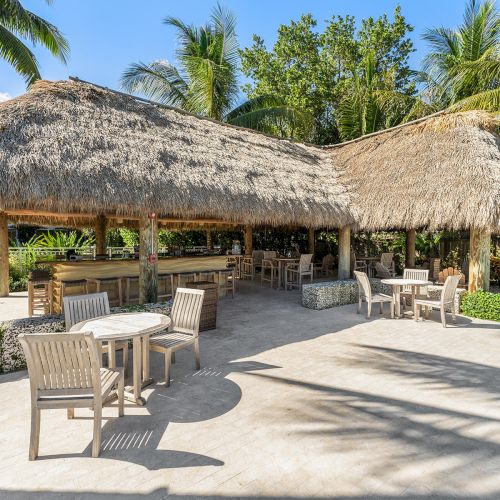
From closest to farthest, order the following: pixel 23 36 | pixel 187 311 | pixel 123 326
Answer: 1. pixel 123 326
2. pixel 187 311
3. pixel 23 36

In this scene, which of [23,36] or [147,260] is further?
[23,36]

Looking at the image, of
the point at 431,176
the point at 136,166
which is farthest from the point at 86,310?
the point at 431,176

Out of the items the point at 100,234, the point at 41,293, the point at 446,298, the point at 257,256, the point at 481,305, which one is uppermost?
the point at 100,234

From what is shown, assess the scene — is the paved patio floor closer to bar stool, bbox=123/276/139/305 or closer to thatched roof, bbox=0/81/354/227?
thatched roof, bbox=0/81/354/227

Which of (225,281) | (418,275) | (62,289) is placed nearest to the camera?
(62,289)

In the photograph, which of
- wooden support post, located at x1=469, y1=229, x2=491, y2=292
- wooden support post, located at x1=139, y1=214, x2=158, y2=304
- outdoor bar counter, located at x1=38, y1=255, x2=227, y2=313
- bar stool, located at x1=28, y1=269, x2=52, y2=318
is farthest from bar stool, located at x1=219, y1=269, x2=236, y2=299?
wooden support post, located at x1=469, y1=229, x2=491, y2=292

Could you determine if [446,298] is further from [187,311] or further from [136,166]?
[136,166]

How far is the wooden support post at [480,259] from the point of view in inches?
306

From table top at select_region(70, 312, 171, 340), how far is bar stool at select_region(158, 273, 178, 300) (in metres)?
4.40

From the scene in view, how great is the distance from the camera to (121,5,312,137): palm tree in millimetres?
13883

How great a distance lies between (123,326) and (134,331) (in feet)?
0.93

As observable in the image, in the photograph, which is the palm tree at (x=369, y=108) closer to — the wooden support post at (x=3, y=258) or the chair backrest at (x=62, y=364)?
the wooden support post at (x=3, y=258)

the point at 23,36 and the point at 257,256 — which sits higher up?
the point at 23,36

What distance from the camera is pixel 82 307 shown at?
4.42m
